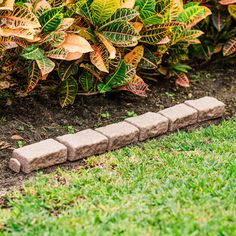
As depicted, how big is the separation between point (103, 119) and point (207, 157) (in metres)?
0.98

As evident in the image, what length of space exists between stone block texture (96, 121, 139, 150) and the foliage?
4.99 feet

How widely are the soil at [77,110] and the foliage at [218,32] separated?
27 centimetres

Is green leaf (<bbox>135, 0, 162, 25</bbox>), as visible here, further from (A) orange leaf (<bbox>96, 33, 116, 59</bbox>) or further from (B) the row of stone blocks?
(B) the row of stone blocks

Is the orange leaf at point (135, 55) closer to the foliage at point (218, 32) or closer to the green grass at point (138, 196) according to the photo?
the green grass at point (138, 196)

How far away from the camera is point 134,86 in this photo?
17.0 ft

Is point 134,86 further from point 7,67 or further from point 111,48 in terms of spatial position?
point 7,67

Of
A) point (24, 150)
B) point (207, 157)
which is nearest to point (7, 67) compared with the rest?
point (24, 150)

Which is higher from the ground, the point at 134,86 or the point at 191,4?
the point at 191,4

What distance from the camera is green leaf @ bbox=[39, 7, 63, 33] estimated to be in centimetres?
453

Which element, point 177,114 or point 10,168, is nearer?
point 10,168

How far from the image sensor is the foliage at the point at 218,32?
233 inches

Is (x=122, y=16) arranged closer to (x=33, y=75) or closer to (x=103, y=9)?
(x=103, y=9)

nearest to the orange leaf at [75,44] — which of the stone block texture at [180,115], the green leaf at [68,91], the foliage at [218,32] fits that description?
the green leaf at [68,91]

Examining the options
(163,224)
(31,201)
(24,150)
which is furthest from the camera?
(24,150)
